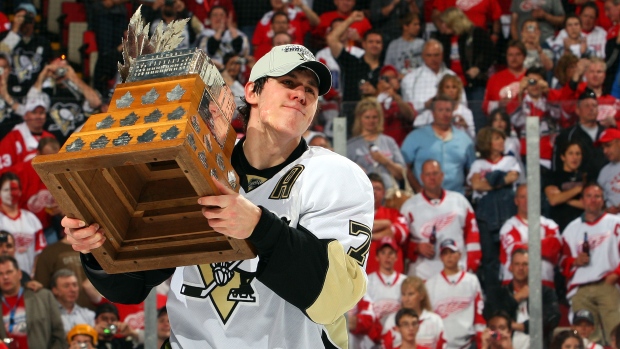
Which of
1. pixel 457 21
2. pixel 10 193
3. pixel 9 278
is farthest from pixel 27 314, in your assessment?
pixel 457 21

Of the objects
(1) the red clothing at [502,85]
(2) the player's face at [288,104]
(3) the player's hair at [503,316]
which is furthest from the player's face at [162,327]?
(1) the red clothing at [502,85]

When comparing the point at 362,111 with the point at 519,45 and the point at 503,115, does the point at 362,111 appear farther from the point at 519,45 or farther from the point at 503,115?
the point at 519,45

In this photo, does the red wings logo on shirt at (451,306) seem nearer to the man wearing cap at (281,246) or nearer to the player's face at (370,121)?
the player's face at (370,121)

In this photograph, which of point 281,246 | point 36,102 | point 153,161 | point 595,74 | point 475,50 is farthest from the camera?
point 475,50

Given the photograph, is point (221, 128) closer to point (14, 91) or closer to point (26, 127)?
point (26, 127)

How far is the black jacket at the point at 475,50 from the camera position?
7.48 meters

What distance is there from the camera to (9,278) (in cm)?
532

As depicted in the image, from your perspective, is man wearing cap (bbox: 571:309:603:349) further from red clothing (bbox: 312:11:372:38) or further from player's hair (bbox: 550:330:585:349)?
red clothing (bbox: 312:11:372:38)

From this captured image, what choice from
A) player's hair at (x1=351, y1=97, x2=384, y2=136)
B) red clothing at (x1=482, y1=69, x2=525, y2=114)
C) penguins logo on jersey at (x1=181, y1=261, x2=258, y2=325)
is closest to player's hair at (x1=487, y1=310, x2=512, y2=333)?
Result: player's hair at (x1=351, y1=97, x2=384, y2=136)

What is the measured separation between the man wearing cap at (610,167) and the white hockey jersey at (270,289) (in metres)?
2.93

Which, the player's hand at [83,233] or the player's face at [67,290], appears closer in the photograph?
the player's hand at [83,233]

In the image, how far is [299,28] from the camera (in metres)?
8.05

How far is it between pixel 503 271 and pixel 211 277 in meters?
2.84

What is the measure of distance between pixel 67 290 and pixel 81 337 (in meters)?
0.29
